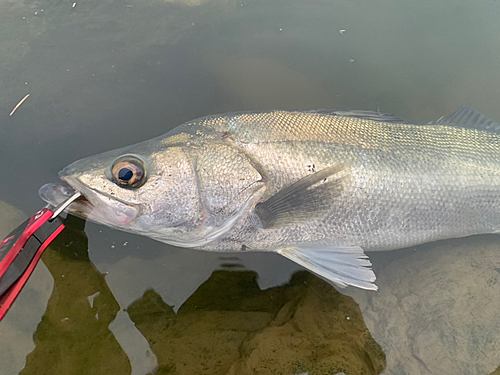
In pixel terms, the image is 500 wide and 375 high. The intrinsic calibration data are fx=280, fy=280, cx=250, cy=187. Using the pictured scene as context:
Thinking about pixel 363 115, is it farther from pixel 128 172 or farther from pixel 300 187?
pixel 128 172

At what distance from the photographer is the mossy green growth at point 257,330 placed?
1.70 meters

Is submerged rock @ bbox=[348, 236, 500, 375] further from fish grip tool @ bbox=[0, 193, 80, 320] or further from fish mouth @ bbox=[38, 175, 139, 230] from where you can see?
fish grip tool @ bbox=[0, 193, 80, 320]

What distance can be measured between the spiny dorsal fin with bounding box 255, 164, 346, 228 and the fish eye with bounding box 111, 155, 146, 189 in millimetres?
721

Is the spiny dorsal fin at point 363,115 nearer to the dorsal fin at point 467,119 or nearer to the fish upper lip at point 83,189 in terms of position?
the dorsal fin at point 467,119

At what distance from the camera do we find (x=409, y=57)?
306 centimetres

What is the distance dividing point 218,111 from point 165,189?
127cm

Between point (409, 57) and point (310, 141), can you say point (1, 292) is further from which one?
point (409, 57)

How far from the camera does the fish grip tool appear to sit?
3.76 ft

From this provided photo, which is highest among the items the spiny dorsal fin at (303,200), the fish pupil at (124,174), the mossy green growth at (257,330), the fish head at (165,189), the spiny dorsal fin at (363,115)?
the fish pupil at (124,174)

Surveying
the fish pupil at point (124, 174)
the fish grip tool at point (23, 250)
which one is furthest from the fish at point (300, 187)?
the fish grip tool at point (23, 250)

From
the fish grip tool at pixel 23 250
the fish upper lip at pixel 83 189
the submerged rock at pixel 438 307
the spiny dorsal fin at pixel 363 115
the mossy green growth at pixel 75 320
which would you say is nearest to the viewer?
the fish grip tool at pixel 23 250

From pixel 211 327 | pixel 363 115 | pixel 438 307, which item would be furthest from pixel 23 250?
pixel 438 307

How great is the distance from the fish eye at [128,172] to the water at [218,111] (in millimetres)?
777

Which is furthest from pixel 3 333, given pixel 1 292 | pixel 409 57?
pixel 409 57
